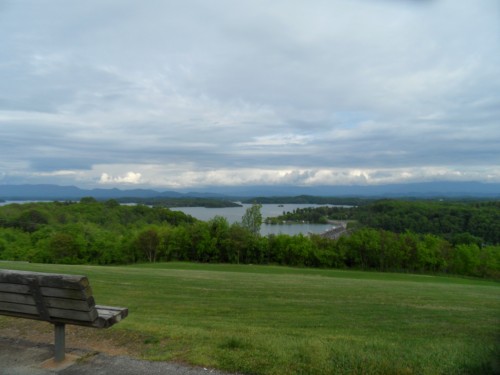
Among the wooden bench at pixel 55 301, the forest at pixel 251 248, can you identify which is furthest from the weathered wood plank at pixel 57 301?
the forest at pixel 251 248

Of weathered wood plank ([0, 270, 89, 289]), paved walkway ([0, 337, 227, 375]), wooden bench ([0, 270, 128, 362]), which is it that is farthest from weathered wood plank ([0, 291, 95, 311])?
paved walkway ([0, 337, 227, 375])

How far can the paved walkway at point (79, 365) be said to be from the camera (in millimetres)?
4352

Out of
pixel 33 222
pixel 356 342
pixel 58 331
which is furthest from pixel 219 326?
pixel 33 222

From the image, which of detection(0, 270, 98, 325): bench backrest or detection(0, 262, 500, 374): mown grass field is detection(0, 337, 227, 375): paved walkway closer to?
detection(0, 262, 500, 374): mown grass field

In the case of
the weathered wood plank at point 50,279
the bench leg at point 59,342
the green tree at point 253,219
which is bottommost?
the green tree at point 253,219

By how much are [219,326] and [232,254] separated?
47588mm

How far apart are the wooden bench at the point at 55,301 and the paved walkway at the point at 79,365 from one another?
8.6 inches

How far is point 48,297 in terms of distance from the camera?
4.40 m

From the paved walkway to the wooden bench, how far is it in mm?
217

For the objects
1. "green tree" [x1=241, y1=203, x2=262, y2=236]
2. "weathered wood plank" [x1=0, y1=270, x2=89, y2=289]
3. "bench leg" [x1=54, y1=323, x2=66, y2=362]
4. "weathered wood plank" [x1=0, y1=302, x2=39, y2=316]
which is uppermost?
"weathered wood plank" [x1=0, y1=270, x2=89, y2=289]

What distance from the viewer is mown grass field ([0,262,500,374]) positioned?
4.52m

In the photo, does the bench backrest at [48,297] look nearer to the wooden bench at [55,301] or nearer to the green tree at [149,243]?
the wooden bench at [55,301]

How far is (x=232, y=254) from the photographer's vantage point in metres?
53.8

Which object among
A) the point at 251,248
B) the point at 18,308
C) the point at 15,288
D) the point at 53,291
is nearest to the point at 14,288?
the point at 15,288
